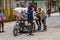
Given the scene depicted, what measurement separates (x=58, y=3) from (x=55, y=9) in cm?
589

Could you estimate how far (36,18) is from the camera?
17.8 metres

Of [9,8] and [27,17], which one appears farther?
[9,8]

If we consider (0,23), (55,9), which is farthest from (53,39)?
(55,9)

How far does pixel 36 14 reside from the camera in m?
17.9

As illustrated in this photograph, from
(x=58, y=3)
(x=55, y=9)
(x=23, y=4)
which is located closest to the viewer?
(x=23, y=4)

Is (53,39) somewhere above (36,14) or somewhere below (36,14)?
below

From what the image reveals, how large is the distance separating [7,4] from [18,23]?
16.6 m

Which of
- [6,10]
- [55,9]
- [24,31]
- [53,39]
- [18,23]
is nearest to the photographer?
[53,39]

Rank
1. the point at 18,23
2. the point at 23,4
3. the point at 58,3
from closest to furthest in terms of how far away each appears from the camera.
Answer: the point at 18,23, the point at 23,4, the point at 58,3

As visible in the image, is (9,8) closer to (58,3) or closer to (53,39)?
(53,39)

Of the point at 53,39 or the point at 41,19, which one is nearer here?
the point at 53,39

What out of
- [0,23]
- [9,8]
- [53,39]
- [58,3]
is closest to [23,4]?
[9,8]

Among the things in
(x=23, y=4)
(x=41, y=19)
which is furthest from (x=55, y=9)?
(x=41, y=19)

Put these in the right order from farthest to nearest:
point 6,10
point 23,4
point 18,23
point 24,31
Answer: point 23,4, point 6,10, point 24,31, point 18,23
